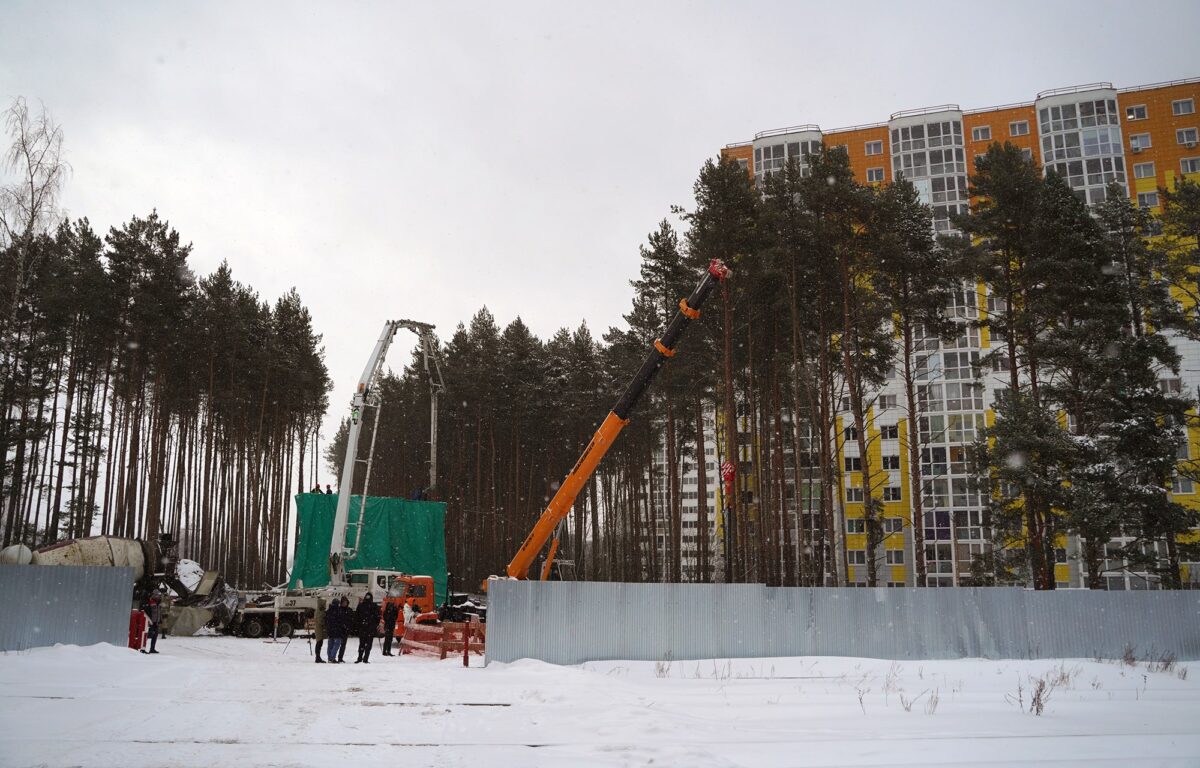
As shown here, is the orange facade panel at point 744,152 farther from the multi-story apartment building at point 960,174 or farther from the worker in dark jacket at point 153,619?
the worker in dark jacket at point 153,619

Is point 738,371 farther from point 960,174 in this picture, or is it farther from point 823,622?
point 960,174

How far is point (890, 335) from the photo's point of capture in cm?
2981

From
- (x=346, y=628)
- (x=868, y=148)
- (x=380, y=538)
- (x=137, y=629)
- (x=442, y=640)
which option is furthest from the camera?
(x=868, y=148)

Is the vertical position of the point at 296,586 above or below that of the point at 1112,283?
below

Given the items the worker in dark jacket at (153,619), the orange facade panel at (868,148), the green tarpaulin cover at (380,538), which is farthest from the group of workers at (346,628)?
the orange facade panel at (868,148)

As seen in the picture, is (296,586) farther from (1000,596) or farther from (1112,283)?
(1112,283)

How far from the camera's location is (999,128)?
58.2 meters

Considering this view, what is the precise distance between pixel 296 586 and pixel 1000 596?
73.0ft

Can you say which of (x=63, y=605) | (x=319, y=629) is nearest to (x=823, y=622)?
(x=319, y=629)

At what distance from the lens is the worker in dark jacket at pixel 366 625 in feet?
58.4

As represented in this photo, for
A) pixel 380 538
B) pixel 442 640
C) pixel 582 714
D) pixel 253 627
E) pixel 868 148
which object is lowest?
pixel 253 627

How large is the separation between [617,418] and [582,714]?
428 inches

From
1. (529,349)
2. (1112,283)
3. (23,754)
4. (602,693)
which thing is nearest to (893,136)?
(529,349)

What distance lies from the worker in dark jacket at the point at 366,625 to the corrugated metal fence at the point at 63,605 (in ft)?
17.9
